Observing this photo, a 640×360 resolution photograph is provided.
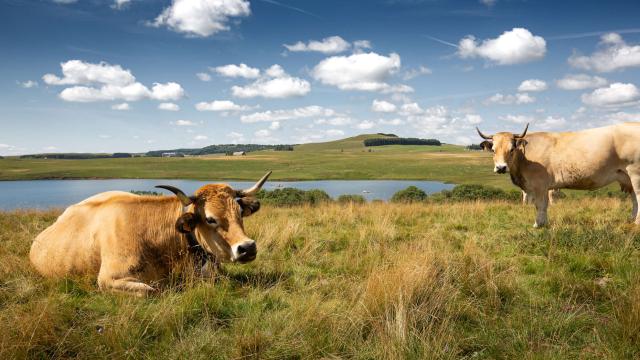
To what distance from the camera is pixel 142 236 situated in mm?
5715

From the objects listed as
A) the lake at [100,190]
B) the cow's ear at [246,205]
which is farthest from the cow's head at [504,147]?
the lake at [100,190]

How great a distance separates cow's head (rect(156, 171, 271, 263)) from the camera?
17.6 feet

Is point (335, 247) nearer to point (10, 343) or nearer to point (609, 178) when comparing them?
point (10, 343)

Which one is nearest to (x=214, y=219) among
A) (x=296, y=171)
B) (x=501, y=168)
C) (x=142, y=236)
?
(x=142, y=236)

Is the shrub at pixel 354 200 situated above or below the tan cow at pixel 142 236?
below

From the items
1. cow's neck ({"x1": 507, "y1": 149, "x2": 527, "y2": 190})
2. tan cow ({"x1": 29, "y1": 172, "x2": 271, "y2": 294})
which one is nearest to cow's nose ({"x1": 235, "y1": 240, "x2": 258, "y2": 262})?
tan cow ({"x1": 29, "y1": 172, "x2": 271, "y2": 294})

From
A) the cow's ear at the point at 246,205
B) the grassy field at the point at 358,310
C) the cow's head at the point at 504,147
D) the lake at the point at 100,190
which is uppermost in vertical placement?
the cow's head at the point at 504,147

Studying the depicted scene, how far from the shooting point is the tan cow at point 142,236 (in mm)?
5387

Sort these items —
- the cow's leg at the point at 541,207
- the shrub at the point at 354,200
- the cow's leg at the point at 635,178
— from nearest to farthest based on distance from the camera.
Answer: the cow's leg at the point at 635,178 → the cow's leg at the point at 541,207 → the shrub at the point at 354,200

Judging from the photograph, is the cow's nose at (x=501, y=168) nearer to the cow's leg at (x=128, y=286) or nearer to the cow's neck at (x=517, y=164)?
the cow's neck at (x=517, y=164)

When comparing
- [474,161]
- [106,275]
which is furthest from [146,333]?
[474,161]

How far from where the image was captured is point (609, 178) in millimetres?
10258

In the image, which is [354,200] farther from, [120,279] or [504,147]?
[120,279]

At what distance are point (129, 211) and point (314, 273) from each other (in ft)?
9.66
